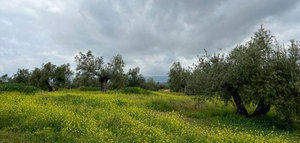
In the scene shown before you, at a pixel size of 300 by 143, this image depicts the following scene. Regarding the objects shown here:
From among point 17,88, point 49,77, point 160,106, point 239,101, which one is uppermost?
point 49,77

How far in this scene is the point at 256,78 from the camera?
1448 cm

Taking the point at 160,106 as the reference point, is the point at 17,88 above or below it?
above

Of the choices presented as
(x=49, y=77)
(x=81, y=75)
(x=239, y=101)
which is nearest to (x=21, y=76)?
(x=49, y=77)

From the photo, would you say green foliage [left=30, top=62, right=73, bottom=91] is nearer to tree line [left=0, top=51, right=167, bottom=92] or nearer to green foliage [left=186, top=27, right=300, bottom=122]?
tree line [left=0, top=51, right=167, bottom=92]

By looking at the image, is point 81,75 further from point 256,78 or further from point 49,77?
point 256,78

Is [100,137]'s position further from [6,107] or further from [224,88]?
[224,88]

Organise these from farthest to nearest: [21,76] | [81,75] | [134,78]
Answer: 1. [134,78]
2. [21,76]
3. [81,75]

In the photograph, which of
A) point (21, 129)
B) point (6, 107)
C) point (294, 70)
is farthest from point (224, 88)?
point (6, 107)

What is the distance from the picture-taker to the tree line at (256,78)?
517 inches

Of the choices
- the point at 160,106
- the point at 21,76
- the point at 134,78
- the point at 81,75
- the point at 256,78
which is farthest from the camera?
the point at 134,78

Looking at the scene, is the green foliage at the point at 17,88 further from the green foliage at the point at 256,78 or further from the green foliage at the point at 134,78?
the green foliage at the point at 134,78

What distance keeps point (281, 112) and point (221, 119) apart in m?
4.49

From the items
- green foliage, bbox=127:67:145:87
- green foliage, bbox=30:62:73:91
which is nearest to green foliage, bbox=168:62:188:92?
green foliage, bbox=127:67:145:87

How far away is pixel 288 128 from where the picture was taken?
1339cm
